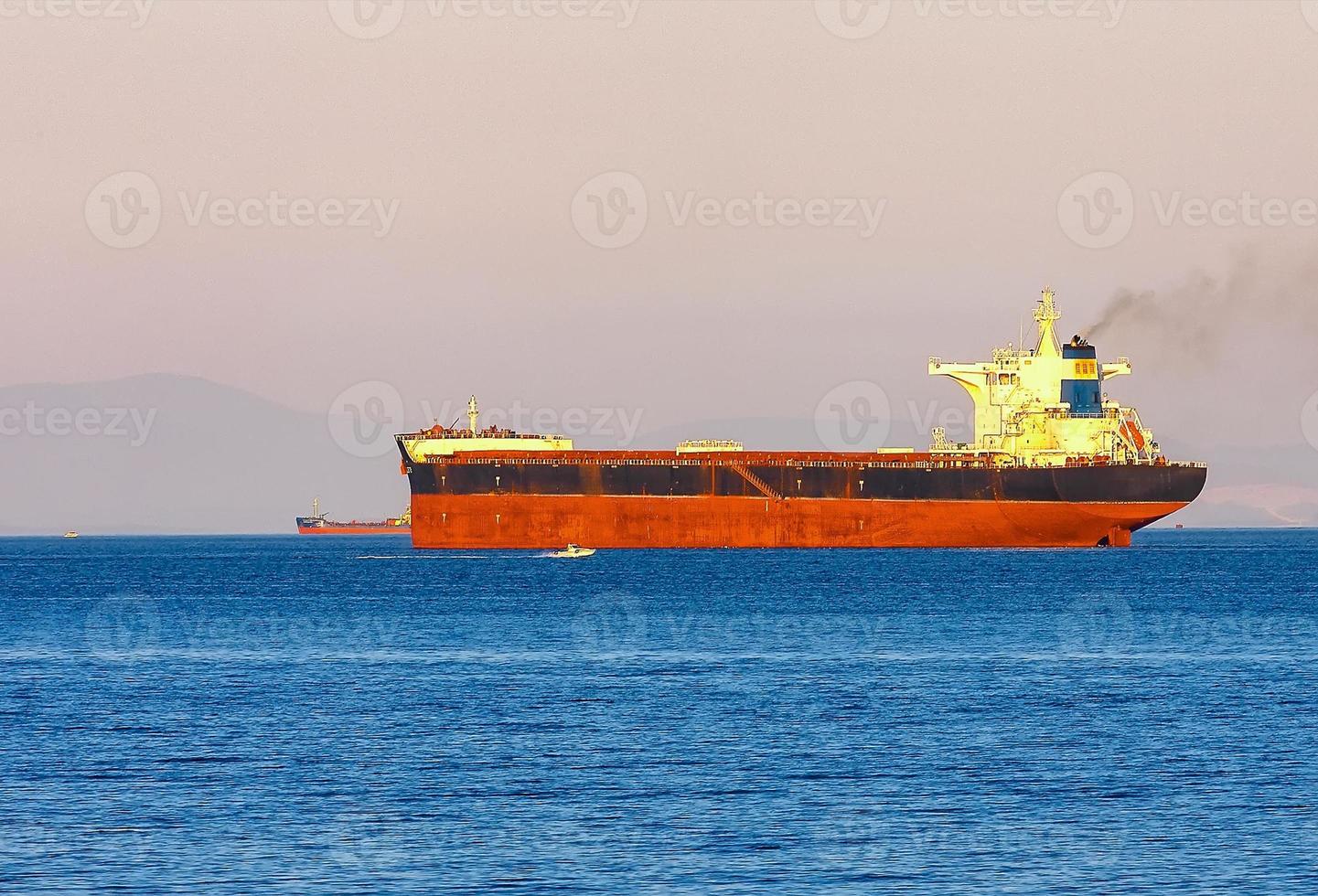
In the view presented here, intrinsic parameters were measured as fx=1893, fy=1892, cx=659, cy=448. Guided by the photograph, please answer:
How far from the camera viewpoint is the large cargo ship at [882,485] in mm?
100438

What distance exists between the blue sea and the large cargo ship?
3293 cm

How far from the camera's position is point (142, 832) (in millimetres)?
24281

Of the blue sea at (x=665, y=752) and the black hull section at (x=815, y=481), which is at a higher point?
the black hull section at (x=815, y=481)

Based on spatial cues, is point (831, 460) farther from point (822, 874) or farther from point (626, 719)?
point (822, 874)

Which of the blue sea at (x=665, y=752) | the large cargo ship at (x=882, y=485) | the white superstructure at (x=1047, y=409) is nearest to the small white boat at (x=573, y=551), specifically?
the large cargo ship at (x=882, y=485)

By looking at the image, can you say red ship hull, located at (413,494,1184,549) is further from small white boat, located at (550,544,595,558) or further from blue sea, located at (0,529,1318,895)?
blue sea, located at (0,529,1318,895)

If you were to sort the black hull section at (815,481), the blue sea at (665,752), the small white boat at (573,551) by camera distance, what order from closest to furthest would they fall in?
1. the blue sea at (665,752)
2. the black hull section at (815,481)
3. the small white boat at (573,551)

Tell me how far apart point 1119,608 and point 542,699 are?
34.2 meters

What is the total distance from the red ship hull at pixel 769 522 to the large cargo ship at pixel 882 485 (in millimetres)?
83

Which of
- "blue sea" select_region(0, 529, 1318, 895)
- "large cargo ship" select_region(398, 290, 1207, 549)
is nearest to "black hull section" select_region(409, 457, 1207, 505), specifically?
"large cargo ship" select_region(398, 290, 1207, 549)

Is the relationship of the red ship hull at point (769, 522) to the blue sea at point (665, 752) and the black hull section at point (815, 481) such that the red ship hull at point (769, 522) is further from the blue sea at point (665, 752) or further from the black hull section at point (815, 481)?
the blue sea at point (665, 752)

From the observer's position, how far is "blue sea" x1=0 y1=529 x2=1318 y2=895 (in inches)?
889

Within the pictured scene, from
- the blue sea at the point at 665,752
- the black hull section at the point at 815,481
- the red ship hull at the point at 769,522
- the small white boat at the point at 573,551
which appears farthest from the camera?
the small white boat at the point at 573,551

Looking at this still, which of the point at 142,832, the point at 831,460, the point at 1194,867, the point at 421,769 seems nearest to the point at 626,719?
the point at 421,769
